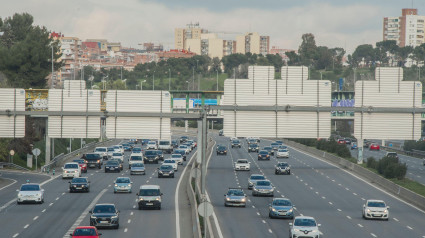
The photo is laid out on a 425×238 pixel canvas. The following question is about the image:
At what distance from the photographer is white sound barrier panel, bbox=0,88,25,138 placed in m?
43.7

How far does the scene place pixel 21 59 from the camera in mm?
122625

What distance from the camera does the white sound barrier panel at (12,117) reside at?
4372 centimetres

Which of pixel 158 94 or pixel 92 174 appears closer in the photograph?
pixel 158 94

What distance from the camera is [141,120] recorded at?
1663 inches

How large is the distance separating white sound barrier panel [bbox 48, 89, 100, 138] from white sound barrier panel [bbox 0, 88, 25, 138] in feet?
5.94

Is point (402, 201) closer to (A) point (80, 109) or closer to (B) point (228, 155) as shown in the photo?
(A) point (80, 109)

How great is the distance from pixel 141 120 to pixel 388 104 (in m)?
12.8

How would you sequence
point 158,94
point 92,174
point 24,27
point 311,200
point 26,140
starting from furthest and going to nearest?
point 24,27 → point 26,140 → point 92,174 → point 311,200 → point 158,94

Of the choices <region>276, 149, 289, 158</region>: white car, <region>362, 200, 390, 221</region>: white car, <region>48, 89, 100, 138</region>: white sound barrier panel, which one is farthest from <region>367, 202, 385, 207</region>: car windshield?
<region>276, 149, 289, 158</region>: white car

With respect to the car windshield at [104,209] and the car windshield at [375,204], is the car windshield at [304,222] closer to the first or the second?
the car windshield at [104,209]

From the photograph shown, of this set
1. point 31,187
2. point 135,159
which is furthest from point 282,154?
point 31,187

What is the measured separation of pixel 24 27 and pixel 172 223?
119805mm

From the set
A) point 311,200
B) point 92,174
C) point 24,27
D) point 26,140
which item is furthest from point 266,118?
point 24,27

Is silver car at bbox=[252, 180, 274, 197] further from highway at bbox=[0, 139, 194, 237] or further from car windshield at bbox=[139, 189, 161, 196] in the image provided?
car windshield at bbox=[139, 189, 161, 196]
